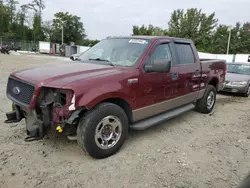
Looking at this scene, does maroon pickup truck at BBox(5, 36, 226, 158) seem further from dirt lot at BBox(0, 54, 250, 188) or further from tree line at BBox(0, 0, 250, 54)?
tree line at BBox(0, 0, 250, 54)

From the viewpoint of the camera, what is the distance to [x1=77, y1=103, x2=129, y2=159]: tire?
9.89ft

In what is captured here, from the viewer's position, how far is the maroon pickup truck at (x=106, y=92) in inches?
115

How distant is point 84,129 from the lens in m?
2.99

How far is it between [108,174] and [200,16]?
4872 cm

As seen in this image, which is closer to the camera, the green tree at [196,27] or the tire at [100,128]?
the tire at [100,128]

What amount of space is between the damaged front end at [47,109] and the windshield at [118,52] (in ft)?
4.06

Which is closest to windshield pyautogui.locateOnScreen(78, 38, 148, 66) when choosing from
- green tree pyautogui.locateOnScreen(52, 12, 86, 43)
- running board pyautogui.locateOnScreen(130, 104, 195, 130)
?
running board pyautogui.locateOnScreen(130, 104, 195, 130)

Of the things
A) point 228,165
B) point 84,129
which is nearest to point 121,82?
point 84,129

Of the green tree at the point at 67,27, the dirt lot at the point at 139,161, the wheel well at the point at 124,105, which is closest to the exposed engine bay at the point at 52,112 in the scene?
the dirt lot at the point at 139,161

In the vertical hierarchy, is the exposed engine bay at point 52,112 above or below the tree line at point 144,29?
below

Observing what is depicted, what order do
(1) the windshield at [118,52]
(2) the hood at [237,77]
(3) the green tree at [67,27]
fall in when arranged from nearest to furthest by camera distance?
(1) the windshield at [118,52]
(2) the hood at [237,77]
(3) the green tree at [67,27]

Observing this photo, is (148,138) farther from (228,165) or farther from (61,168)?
(61,168)

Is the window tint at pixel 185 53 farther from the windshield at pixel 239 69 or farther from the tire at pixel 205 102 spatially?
the windshield at pixel 239 69

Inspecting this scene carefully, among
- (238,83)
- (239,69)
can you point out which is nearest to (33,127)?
(238,83)
